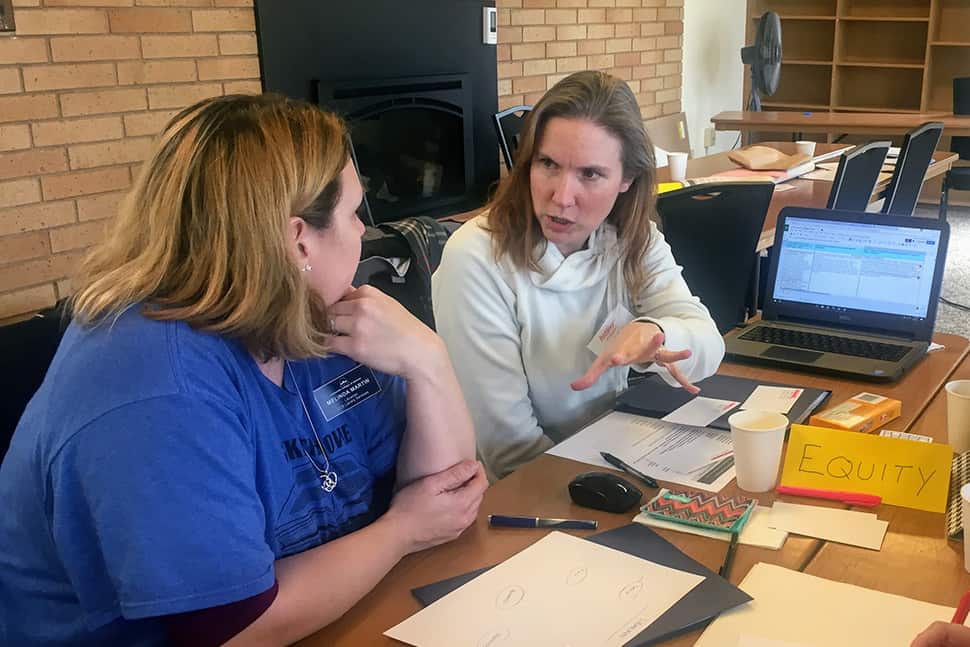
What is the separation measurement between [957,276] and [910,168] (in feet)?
7.15

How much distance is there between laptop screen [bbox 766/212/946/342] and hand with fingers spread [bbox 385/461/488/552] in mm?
1031

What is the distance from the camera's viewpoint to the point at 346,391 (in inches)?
49.4

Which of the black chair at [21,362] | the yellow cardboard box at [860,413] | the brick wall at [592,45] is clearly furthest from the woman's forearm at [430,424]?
the brick wall at [592,45]

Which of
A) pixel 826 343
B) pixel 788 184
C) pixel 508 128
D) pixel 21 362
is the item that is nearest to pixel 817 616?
pixel 826 343

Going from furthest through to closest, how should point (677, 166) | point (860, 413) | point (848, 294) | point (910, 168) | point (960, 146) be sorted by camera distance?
point (960, 146) < point (677, 166) < point (910, 168) < point (848, 294) < point (860, 413)

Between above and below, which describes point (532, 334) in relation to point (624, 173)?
below

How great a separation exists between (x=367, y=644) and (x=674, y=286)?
1094 millimetres

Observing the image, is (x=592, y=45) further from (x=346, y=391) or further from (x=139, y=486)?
(x=139, y=486)

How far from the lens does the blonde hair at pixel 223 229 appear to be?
1.01 meters

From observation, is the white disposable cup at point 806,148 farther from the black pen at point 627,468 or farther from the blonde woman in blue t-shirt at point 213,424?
the blonde woman in blue t-shirt at point 213,424

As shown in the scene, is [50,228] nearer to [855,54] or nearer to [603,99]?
[603,99]

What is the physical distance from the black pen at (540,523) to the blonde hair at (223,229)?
A: 373mm

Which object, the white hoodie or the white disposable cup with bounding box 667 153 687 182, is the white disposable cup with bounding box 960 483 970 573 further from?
the white disposable cup with bounding box 667 153 687 182

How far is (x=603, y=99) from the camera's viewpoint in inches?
68.9
